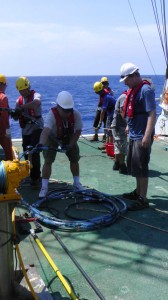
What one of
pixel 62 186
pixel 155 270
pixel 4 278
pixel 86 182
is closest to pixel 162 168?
pixel 86 182

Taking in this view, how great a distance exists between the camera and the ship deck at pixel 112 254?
3.30 m

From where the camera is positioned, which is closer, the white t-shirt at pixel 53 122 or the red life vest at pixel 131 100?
the red life vest at pixel 131 100

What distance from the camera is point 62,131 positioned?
536cm

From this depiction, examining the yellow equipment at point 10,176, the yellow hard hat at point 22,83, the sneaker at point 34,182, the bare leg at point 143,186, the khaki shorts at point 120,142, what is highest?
the yellow hard hat at point 22,83

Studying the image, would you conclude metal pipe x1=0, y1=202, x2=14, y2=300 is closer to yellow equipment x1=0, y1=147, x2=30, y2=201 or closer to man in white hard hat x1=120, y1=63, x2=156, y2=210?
yellow equipment x1=0, y1=147, x2=30, y2=201

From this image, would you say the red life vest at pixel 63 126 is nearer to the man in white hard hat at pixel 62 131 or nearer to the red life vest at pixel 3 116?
the man in white hard hat at pixel 62 131

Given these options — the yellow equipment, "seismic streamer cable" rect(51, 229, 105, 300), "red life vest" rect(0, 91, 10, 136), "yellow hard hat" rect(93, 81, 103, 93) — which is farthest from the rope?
"yellow hard hat" rect(93, 81, 103, 93)

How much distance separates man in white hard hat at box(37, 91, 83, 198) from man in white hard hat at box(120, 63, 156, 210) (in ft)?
2.58

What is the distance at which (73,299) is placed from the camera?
2832 millimetres

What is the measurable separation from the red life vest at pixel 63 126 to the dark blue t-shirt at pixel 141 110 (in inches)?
34.4

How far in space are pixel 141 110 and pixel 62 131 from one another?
48.3 inches

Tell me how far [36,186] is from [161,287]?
328 cm

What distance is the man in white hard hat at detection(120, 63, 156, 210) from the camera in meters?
4.70

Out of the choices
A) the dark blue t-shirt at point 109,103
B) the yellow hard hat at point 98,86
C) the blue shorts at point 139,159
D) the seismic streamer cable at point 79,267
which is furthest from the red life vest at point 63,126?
the yellow hard hat at point 98,86
